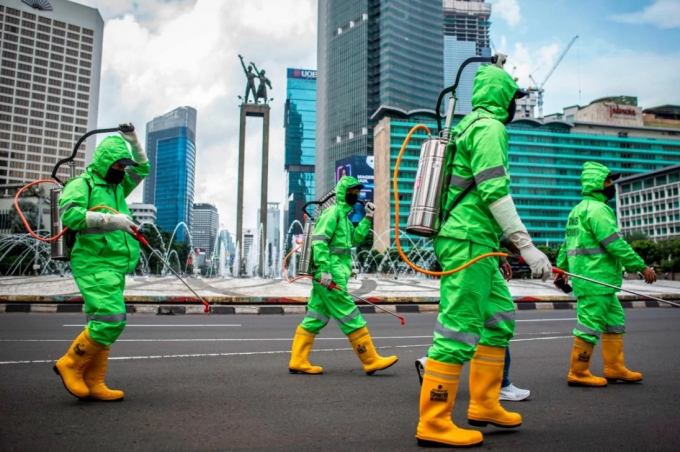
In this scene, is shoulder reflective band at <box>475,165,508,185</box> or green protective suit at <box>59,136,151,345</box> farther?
green protective suit at <box>59,136,151,345</box>

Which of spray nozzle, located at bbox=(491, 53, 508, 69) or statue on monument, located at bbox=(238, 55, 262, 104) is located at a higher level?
statue on monument, located at bbox=(238, 55, 262, 104)

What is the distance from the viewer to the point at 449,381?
2.94 meters

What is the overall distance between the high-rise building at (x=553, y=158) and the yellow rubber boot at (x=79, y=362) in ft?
309

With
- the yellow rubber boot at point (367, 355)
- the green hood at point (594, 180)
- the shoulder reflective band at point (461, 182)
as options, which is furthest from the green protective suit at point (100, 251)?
the green hood at point (594, 180)

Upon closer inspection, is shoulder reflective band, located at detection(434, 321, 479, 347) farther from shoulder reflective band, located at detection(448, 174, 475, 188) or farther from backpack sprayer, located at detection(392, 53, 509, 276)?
shoulder reflective band, located at detection(448, 174, 475, 188)

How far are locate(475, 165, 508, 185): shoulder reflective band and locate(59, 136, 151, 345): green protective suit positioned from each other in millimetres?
2689

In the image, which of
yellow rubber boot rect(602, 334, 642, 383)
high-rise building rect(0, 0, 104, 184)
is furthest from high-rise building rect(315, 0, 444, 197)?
yellow rubber boot rect(602, 334, 642, 383)

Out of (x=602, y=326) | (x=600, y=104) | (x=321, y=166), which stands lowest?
(x=602, y=326)

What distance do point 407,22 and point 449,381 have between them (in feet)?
446

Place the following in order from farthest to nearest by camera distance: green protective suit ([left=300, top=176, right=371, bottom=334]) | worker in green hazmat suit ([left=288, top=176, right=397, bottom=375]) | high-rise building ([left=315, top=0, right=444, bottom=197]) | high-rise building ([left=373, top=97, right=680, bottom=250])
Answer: high-rise building ([left=315, top=0, right=444, bottom=197])
high-rise building ([left=373, top=97, right=680, bottom=250])
green protective suit ([left=300, top=176, right=371, bottom=334])
worker in green hazmat suit ([left=288, top=176, right=397, bottom=375])

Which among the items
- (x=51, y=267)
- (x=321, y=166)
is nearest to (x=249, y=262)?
(x=51, y=267)

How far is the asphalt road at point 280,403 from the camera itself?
298 centimetres

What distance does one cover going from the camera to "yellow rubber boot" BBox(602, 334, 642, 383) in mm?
4820

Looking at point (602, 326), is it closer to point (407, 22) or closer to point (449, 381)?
point (449, 381)
